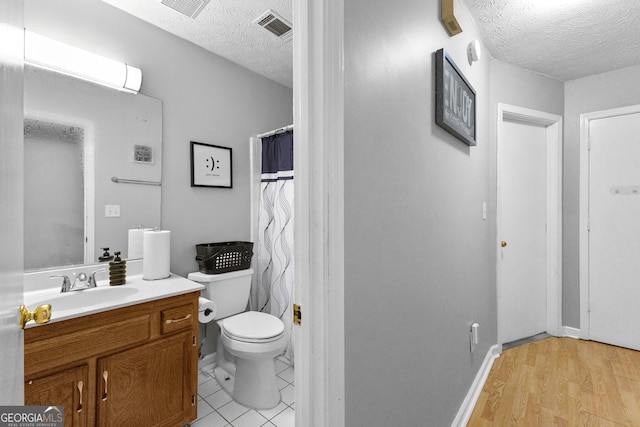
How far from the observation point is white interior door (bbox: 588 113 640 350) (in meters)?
2.42

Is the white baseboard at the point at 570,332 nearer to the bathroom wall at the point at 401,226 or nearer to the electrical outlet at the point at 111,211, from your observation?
the bathroom wall at the point at 401,226

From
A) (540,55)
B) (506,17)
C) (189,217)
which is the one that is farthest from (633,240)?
(189,217)

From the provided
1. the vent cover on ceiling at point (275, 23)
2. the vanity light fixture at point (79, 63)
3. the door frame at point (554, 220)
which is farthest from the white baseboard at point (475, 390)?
the vanity light fixture at point (79, 63)

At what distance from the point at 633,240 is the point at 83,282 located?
394 cm

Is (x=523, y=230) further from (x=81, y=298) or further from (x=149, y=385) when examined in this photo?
(x=81, y=298)

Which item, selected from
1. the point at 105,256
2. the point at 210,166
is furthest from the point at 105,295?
the point at 210,166

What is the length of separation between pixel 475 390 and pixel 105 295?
86.5 inches

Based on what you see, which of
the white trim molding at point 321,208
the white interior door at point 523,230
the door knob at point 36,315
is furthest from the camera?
the white interior door at point 523,230

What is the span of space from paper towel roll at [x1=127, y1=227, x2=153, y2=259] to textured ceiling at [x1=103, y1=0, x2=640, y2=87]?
136 cm

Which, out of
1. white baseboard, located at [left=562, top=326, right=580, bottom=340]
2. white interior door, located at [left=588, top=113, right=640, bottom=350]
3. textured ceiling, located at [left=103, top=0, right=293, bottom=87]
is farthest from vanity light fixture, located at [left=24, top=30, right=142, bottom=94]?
white baseboard, located at [left=562, top=326, right=580, bottom=340]

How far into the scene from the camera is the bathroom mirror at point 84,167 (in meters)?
1.51

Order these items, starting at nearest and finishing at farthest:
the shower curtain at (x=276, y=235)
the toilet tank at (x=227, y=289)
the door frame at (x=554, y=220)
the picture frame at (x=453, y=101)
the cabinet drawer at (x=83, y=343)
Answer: the cabinet drawer at (x=83, y=343)
the picture frame at (x=453, y=101)
the toilet tank at (x=227, y=289)
the shower curtain at (x=276, y=235)
the door frame at (x=554, y=220)

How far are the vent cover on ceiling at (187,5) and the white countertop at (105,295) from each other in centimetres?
161

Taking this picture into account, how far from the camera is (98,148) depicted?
5.68 ft
